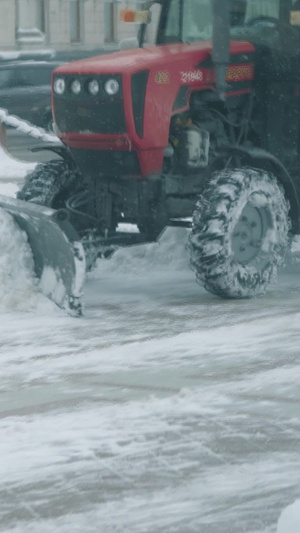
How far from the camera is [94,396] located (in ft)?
20.6

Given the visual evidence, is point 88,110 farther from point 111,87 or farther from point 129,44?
point 129,44

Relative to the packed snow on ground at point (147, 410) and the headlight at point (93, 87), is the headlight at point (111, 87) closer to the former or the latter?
the headlight at point (93, 87)

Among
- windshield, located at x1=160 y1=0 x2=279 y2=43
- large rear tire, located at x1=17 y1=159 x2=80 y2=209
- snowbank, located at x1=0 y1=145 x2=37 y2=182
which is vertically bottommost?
snowbank, located at x1=0 y1=145 x2=37 y2=182

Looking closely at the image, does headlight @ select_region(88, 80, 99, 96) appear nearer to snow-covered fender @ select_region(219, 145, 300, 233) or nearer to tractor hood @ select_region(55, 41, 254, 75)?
tractor hood @ select_region(55, 41, 254, 75)

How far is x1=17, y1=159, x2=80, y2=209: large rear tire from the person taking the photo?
30.2 feet

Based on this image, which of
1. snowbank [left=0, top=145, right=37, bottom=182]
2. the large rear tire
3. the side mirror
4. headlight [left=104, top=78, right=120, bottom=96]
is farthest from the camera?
snowbank [left=0, top=145, right=37, bottom=182]

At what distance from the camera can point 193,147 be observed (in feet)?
28.9

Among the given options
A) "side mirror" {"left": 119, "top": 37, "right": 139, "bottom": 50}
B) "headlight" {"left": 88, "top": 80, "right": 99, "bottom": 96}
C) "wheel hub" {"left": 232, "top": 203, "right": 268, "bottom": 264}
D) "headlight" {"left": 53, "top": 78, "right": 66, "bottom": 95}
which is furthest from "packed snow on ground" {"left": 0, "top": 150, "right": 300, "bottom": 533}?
"side mirror" {"left": 119, "top": 37, "right": 139, "bottom": 50}

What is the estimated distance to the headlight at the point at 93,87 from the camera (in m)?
8.42

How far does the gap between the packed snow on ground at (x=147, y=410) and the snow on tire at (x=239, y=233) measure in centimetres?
17

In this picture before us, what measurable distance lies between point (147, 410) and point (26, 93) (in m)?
14.9

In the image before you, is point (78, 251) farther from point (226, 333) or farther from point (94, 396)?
point (94, 396)

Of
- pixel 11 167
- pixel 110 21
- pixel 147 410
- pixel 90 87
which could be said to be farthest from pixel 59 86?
pixel 110 21

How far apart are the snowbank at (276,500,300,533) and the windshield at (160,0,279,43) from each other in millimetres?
5729
